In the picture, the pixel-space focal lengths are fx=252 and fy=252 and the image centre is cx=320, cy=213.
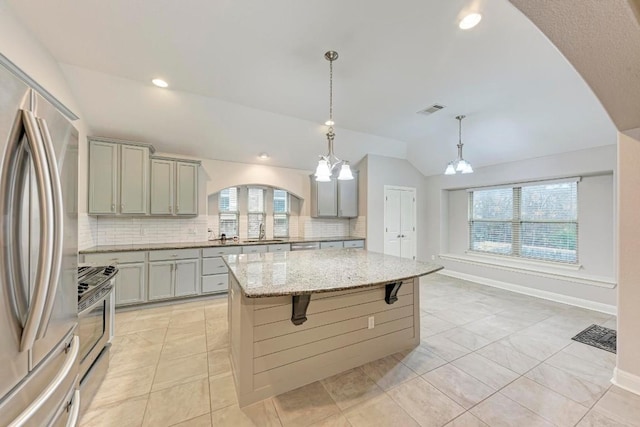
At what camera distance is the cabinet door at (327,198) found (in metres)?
5.46

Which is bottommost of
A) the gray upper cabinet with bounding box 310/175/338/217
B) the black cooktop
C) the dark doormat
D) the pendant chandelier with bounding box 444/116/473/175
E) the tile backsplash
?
the dark doormat

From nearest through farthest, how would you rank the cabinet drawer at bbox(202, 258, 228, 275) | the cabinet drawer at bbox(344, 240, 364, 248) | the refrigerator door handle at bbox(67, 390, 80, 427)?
the refrigerator door handle at bbox(67, 390, 80, 427) < the cabinet drawer at bbox(202, 258, 228, 275) < the cabinet drawer at bbox(344, 240, 364, 248)

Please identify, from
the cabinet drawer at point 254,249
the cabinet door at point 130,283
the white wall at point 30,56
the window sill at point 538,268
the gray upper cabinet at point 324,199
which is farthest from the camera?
the gray upper cabinet at point 324,199

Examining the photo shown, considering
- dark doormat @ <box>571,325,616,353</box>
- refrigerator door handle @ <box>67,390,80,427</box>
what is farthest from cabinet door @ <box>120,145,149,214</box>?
dark doormat @ <box>571,325,616,353</box>

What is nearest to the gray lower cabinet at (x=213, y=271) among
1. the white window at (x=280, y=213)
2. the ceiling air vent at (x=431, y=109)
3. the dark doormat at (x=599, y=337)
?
the white window at (x=280, y=213)

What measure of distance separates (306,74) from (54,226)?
281cm

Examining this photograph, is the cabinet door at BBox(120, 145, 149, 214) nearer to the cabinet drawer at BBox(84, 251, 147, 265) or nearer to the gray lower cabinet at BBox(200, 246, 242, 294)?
the cabinet drawer at BBox(84, 251, 147, 265)

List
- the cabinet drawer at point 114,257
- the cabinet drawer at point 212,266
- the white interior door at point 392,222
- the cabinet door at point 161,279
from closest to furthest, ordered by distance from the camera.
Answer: the cabinet drawer at point 114,257 → the cabinet door at point 161,279 → the cabinet drawer at point 212,266 → the white interior door at point 392,222

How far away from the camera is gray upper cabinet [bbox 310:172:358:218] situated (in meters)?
5.47

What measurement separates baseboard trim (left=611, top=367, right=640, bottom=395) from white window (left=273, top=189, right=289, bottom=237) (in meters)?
4.88

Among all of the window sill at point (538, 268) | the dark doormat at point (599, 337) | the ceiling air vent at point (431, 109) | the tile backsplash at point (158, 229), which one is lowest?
the dark doormat at point (599, 337)

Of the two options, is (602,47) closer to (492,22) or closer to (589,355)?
(492,22)

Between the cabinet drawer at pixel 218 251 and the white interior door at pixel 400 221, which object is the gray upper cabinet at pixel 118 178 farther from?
the white interior door at pixel 400 221

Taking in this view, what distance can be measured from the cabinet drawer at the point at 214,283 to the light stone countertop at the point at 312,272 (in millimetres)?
1735
